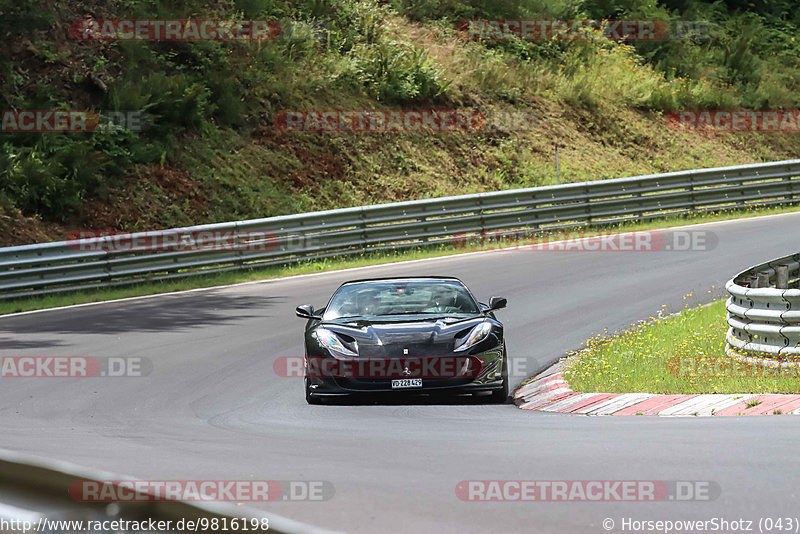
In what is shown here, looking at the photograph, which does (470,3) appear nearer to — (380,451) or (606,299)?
(606,299)

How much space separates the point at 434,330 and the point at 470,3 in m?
28.1

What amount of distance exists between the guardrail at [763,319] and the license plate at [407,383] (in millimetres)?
3505

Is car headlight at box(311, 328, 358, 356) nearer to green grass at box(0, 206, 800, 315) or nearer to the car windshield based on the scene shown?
the car windshield

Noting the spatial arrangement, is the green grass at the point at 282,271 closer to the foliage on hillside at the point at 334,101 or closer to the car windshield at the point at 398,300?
the foliage on hillside at the point at 334,101

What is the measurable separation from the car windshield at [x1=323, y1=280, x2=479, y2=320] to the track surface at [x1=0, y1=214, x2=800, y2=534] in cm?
107

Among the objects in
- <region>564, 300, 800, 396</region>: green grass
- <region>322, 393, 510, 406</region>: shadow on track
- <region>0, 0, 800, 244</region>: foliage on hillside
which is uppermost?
<region>0, 0, 800, 244</region>: foliage on hillside

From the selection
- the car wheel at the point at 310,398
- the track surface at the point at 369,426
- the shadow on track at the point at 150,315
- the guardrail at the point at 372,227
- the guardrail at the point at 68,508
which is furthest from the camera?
the guardrail at the point at 372,227

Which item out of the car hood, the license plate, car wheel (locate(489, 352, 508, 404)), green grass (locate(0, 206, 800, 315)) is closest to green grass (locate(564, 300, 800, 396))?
car wheel (locate(489, 352, 508, 404))

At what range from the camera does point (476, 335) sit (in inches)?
432

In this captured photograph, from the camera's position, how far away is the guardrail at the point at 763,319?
10656 millimetres

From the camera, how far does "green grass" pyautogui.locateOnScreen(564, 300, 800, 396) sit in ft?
33.9

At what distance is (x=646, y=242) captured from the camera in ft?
77.4

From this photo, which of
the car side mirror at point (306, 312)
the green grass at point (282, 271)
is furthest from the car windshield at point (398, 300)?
the green grass at point (282, 271)

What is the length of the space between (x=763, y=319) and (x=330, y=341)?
14.4ft
